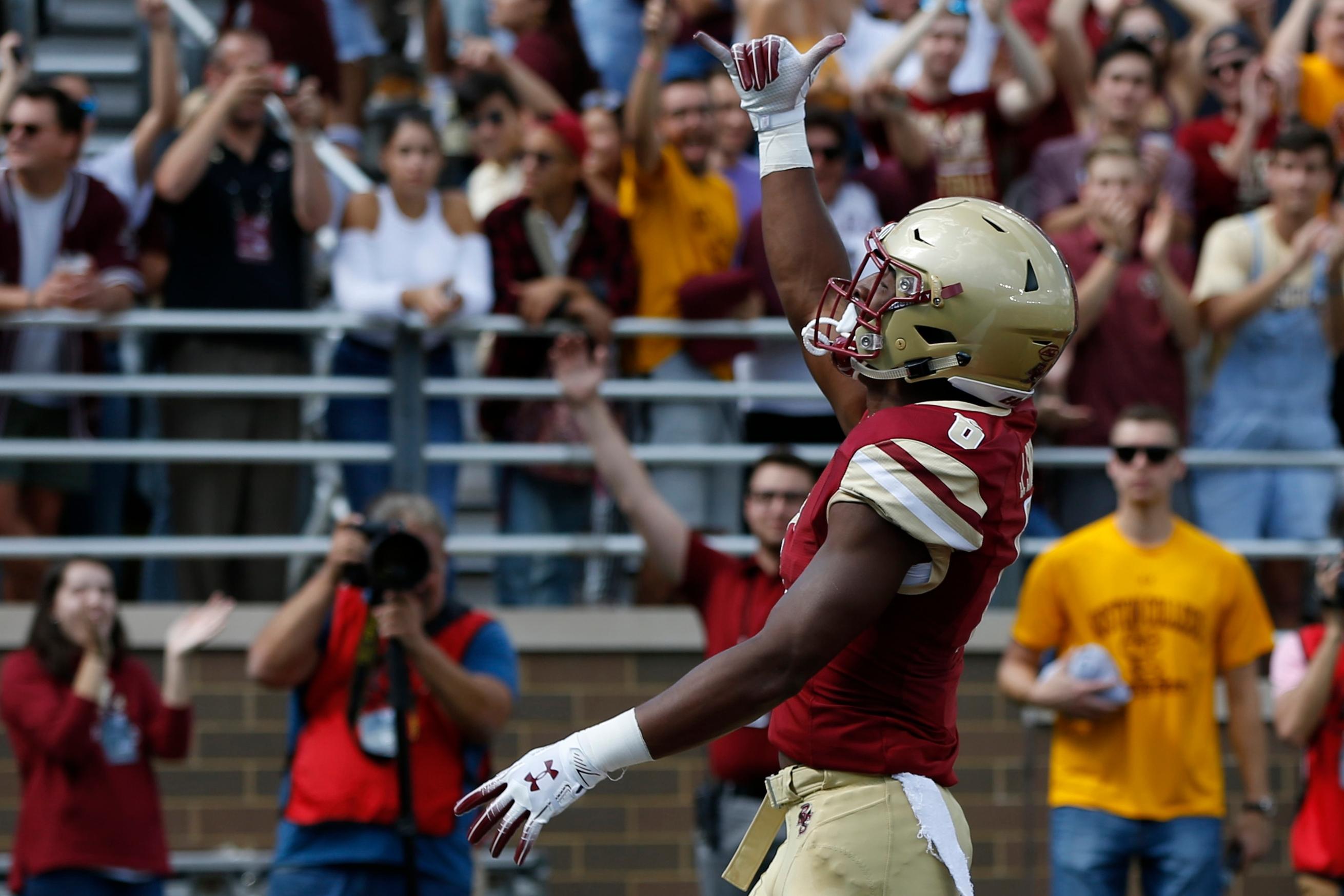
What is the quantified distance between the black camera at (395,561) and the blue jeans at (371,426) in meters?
1.81

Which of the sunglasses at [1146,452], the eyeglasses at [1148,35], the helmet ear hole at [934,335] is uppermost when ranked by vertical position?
the eyeglasses at [1148,35]

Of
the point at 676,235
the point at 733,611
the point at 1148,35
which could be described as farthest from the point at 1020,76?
the point at 733,611

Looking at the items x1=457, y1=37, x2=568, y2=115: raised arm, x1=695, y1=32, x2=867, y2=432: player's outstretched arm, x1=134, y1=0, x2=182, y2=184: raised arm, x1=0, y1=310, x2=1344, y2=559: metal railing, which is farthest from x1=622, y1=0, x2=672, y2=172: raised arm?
x1=695, y1=32, x2=867, y2=432: player's outstretched arm

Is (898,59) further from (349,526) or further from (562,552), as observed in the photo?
(349,526)

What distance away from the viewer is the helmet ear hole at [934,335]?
308 cm

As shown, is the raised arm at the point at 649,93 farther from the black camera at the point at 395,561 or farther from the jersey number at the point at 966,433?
the jersey number at the point at 966,433

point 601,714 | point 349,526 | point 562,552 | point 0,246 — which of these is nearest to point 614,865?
point 601,714

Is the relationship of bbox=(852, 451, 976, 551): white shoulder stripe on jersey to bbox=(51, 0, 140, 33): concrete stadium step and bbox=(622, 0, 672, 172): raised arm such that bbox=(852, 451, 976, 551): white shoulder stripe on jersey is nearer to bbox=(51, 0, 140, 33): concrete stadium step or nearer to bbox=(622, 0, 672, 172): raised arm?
bbox=(622, 0, 672, 172): raised arm

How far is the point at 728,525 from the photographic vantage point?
7.04 m

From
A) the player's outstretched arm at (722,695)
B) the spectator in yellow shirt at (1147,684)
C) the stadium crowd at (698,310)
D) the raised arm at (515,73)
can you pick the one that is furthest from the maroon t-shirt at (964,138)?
the player's outstretched arm at (722,695)

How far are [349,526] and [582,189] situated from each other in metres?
2.30

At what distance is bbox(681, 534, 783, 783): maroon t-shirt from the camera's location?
17.8 ft

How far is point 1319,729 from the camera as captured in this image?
5805 millimetres

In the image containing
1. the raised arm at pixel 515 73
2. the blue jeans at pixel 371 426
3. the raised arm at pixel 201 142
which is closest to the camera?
the raised arm at pixel 201 142
